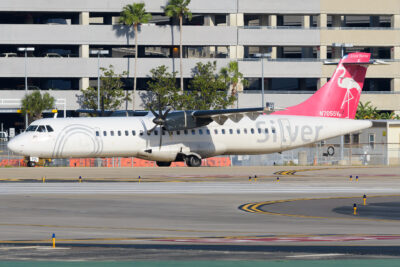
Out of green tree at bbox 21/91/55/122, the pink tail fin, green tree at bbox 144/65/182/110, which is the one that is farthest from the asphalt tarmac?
green tree at bbox 144/65/182/110

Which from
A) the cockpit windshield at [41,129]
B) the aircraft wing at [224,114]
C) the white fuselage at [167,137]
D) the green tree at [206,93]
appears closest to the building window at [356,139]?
the white fuselage at [167,137]

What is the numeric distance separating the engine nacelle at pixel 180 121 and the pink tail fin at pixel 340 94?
280 inches

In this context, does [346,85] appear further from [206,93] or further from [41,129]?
[206,93]

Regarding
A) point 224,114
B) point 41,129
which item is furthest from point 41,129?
point 224,114

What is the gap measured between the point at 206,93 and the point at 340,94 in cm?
3942

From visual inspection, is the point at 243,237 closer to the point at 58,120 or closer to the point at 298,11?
the point at 58,120

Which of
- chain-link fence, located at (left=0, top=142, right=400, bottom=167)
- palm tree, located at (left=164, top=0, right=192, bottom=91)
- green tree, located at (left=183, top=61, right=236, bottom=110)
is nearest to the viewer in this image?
chain-link fence, located at (left=0, top=142, right=400, bottom=167)

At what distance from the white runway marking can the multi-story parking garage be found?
58.5m

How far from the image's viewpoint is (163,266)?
13.1 meters

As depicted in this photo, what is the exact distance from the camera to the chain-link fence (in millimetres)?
54719

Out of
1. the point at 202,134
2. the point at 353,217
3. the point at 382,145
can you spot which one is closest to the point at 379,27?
the point at 382,145

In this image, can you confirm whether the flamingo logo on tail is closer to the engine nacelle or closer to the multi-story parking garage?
the engine nacelle

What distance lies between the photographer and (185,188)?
32750 mm

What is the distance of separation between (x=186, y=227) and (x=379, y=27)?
85682 mm
